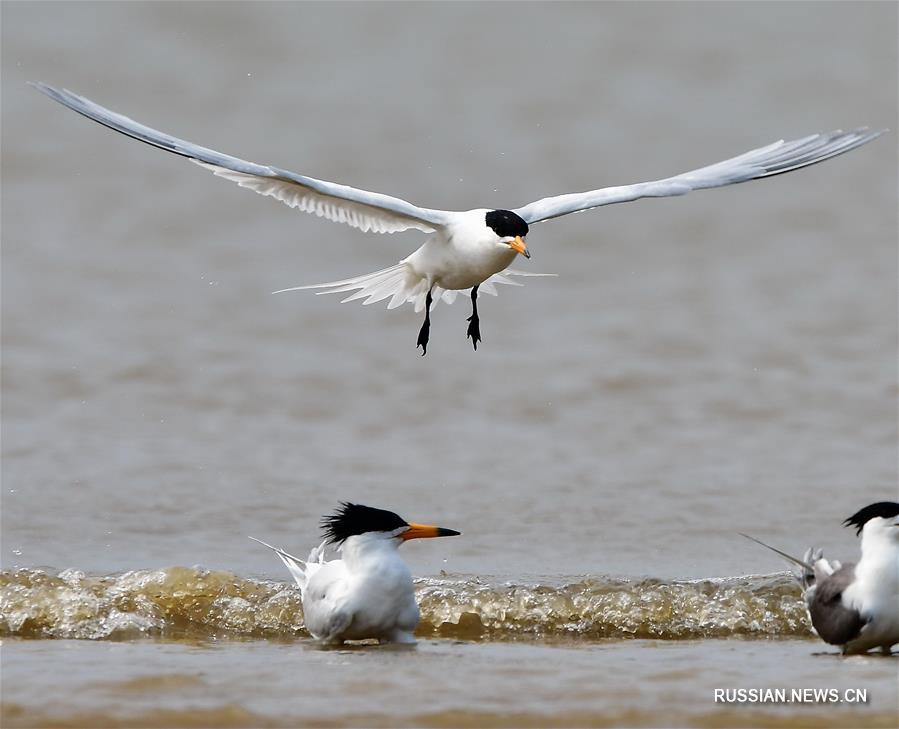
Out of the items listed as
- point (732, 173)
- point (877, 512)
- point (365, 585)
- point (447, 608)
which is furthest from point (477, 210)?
point (877, 512)

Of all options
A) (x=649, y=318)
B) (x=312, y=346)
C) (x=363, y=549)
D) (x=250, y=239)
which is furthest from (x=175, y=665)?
(x=250, y=239)

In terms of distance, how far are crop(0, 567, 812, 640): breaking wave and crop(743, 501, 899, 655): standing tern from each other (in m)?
0.70

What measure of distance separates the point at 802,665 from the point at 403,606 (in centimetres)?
182

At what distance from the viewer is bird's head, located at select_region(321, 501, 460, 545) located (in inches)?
280

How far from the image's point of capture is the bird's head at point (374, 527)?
712 centimetres

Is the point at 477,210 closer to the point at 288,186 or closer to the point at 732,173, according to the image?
the point at 288,186

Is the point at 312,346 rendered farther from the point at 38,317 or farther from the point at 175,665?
the point at 175,665

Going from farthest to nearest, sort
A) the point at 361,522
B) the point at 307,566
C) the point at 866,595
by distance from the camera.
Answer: the point at 307,566
the point at 361,522
the point at 866,595

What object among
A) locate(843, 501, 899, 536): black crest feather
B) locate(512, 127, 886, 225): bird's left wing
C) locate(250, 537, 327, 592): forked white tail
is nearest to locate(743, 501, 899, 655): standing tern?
locate(843, 501, 899, 536): black crest feather

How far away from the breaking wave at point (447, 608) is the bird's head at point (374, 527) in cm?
65

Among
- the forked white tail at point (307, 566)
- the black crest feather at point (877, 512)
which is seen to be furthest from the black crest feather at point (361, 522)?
the black crest feather at point (877, 512)

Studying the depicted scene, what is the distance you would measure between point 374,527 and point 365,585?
32 cm

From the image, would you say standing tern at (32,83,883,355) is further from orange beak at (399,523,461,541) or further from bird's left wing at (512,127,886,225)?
orange beak at (399,523,461,541)

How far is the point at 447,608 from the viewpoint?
302 inches
